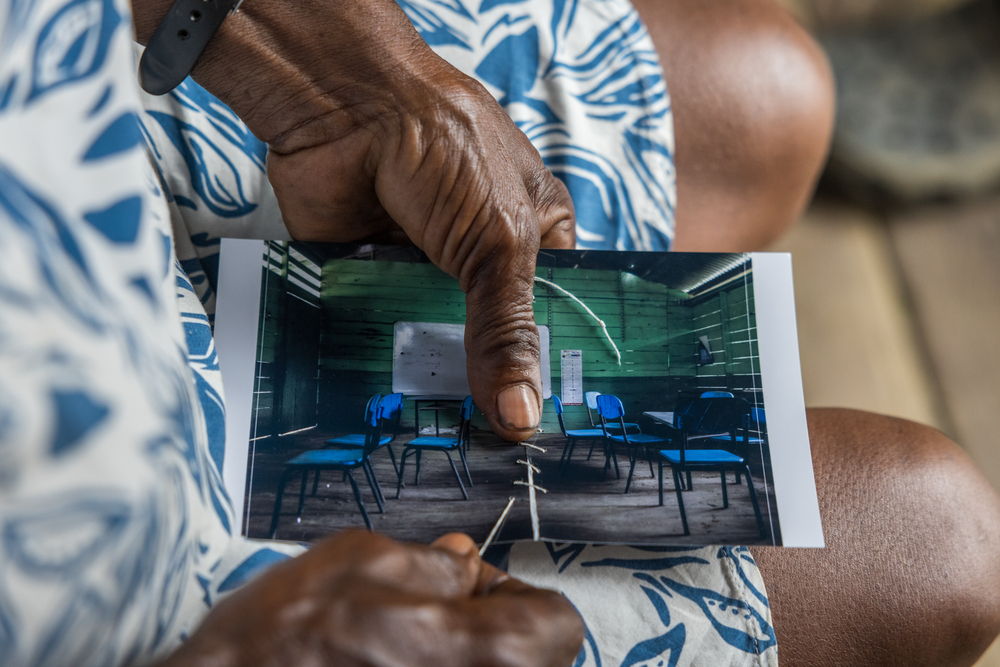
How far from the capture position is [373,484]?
46cm

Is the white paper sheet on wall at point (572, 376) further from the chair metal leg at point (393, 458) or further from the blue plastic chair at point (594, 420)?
the chair metal leg at point (393, 458)

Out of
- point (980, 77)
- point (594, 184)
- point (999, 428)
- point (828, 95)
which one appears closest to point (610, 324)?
point (594, 184)

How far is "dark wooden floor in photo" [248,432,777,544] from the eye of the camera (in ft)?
1.46

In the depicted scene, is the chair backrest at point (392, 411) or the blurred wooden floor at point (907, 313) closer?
the chair backrest at point (392, 411)

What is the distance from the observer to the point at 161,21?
→ 45cm

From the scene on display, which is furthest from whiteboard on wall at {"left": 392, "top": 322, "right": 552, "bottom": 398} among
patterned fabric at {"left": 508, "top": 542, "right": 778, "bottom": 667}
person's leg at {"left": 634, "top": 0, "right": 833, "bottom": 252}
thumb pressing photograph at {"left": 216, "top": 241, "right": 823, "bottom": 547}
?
person's leg at {"left": 634, "top": 0, "right": 833, "bottom": 252}

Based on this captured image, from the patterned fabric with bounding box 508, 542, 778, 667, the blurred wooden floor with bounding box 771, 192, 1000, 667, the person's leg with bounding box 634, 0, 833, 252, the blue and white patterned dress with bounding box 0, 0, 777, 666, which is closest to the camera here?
the blue and white patterned dress with bounding box 0, 0, 777, 666

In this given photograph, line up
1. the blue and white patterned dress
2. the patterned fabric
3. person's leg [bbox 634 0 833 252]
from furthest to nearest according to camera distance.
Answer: person's leg [bbox 634 0 833 252] → the patterned fabric → the blue and white patterned dress

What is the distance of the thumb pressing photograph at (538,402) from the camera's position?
45 centimetres

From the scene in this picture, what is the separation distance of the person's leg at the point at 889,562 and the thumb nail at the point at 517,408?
6.6 inches

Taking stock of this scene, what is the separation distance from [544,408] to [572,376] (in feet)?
0.10

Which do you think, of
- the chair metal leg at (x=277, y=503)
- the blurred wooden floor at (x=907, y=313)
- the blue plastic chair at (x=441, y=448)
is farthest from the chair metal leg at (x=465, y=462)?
the blurred wooden floor at (x=907, y=313)

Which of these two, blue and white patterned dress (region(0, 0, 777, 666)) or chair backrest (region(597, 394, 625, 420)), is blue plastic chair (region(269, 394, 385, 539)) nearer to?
blue and white patterned dress (region(0, 0, 777, 666))

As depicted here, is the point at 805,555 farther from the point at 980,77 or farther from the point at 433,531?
the point at 980,77
